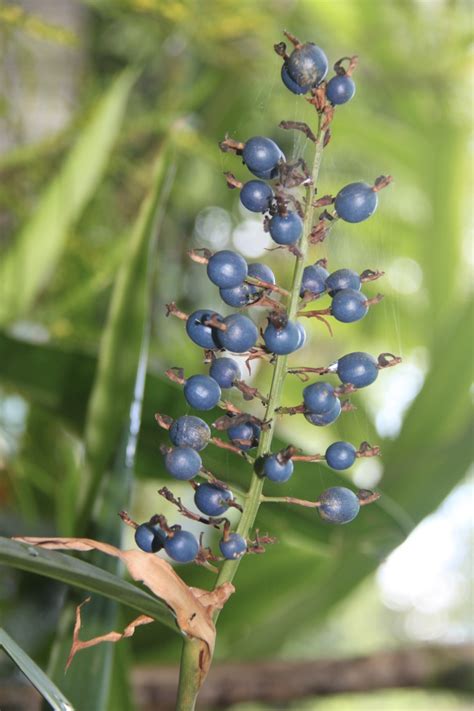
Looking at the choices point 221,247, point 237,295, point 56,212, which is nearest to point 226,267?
point 237,295

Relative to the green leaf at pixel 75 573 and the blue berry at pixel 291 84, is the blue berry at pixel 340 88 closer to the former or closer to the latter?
the blue berry at pixel 291 84

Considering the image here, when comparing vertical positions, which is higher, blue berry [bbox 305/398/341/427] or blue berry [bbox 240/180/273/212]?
blue berry [bbox 240/180/273/212]

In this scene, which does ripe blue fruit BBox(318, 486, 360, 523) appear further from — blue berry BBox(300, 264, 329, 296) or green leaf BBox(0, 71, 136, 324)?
green leaf BBox(0, 71, 136, 324)

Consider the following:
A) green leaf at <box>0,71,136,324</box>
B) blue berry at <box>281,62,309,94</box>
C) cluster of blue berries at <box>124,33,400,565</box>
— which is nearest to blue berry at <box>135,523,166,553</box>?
cluster of blue berries at <box>124,33,400,565</box>

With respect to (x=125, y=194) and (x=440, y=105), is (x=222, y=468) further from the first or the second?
(x=440, y=105)

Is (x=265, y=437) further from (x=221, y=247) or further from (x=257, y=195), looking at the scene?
(x=221, y=247)

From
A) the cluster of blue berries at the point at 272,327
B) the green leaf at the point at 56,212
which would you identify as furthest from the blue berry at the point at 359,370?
the green leaf at the point at 56,212

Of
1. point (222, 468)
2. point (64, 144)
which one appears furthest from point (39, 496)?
point (222, 468)
